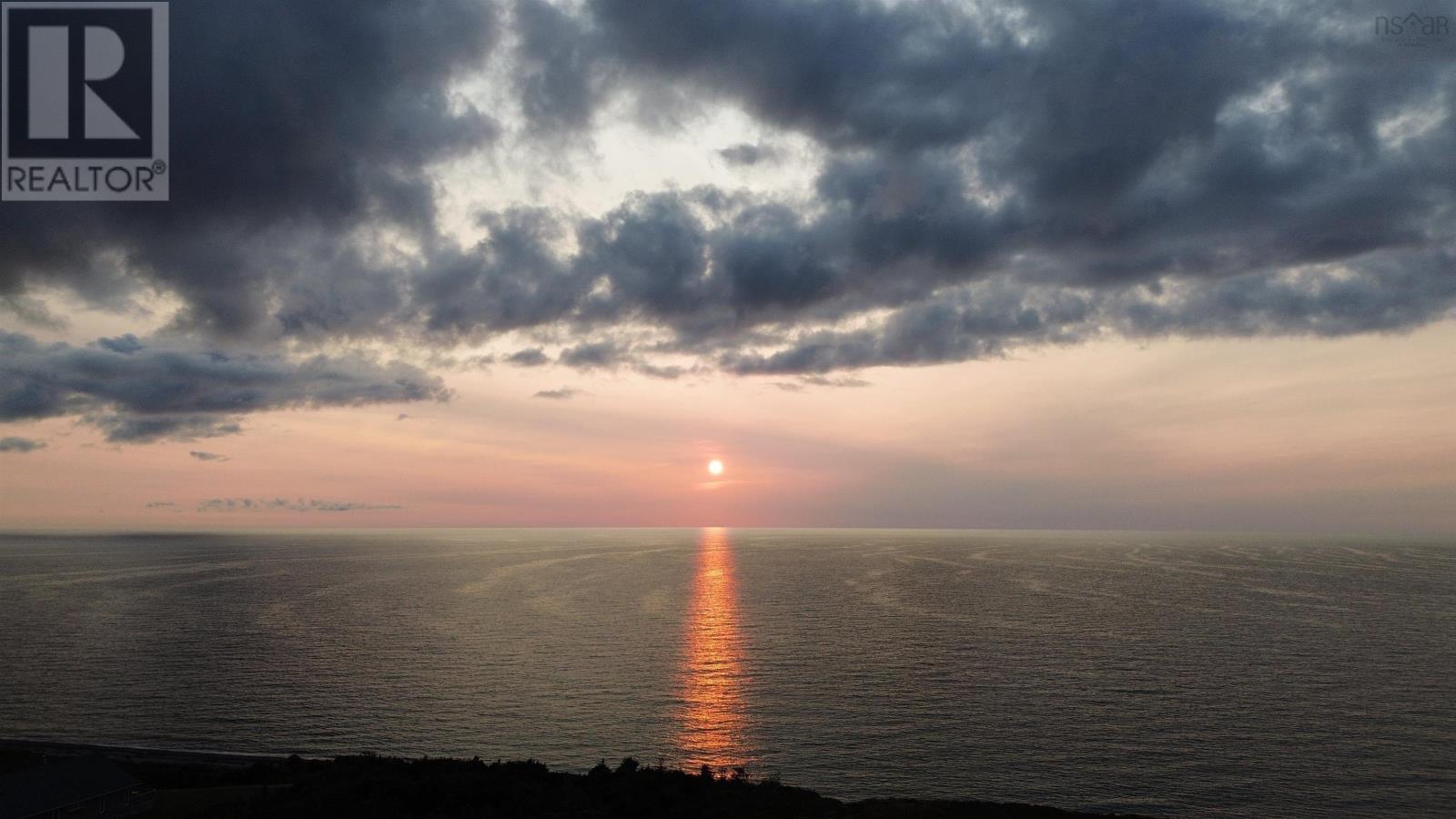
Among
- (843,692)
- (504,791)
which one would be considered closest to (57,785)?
(504,791)

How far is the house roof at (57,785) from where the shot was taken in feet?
161

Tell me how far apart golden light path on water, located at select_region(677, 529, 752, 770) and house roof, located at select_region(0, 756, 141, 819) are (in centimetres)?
4403

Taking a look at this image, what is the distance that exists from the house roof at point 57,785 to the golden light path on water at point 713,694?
4403 cm

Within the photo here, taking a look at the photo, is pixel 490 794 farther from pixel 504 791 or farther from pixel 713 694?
pixel 713 694

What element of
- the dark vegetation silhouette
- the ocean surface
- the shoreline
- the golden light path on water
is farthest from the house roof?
the golden light path on water

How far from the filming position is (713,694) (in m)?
90.1

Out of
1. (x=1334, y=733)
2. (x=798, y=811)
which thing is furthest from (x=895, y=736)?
(x=1334, y=733)

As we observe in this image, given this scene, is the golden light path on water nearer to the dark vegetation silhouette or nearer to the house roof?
the dark vegetation silhouette

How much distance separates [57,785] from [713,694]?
59309 mm

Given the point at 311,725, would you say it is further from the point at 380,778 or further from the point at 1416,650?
→ the point at 1416,650

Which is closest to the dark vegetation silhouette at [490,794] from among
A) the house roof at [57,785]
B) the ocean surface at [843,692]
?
the house roof at [57,785]

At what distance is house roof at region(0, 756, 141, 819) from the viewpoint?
49062 mm

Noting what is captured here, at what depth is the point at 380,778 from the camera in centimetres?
5697

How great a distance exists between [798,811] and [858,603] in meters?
108
